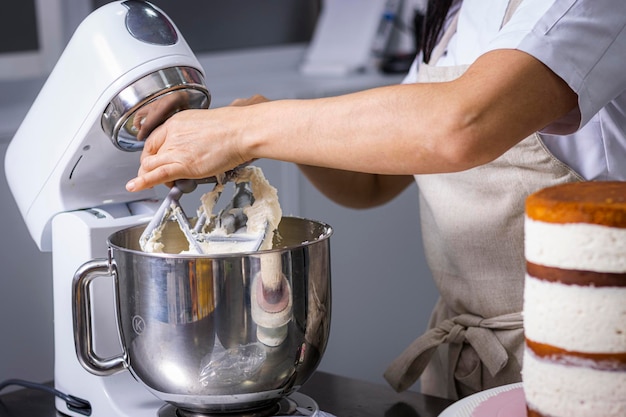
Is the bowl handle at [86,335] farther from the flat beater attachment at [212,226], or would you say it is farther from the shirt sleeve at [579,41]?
the shirt sleeve at [579,41]

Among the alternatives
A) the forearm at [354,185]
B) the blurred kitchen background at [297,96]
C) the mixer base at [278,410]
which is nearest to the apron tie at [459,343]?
the mixer base at [278,410]

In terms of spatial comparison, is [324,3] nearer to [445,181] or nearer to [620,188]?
[445,181]

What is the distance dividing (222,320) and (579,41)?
0.46 metres

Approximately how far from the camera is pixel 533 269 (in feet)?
2.54

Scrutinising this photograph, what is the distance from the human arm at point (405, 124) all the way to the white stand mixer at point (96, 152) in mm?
84

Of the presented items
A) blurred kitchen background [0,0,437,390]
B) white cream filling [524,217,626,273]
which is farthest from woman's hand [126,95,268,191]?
blurred kitchen background [0,0,437,390]

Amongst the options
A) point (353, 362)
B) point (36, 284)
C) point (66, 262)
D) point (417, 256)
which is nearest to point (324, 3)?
point (417, 256)

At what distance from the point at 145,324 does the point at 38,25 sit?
1.77m

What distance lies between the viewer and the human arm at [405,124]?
0.90 metres

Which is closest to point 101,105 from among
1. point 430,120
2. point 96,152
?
point 96,152

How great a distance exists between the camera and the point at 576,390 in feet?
2.49

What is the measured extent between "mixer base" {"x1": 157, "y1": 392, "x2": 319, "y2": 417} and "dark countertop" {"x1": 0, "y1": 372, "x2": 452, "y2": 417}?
0.05 metres

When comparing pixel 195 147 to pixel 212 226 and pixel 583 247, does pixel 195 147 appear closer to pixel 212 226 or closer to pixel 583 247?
pixel 212 226

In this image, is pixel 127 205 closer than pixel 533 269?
No
